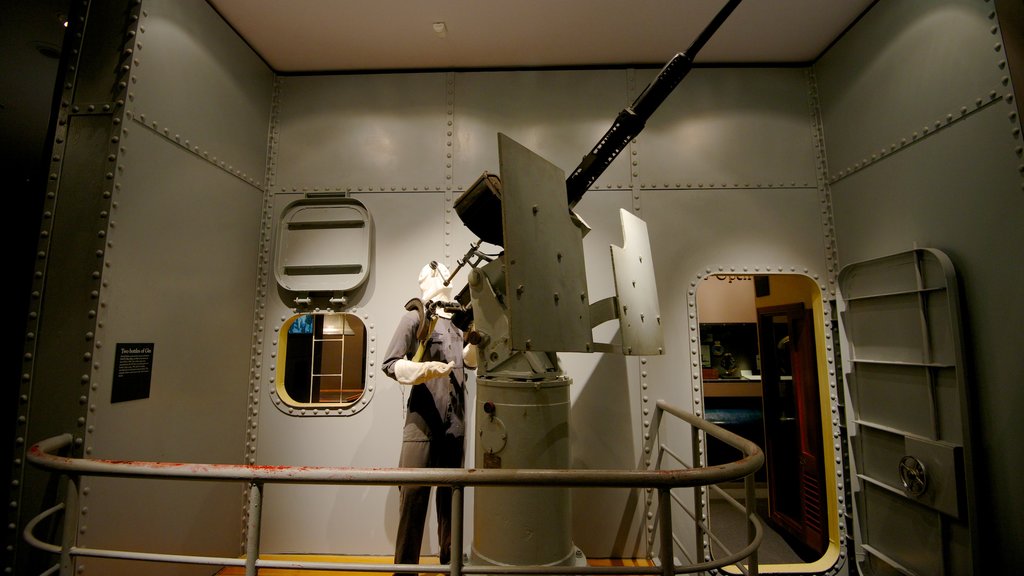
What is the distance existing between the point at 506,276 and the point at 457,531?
99cm

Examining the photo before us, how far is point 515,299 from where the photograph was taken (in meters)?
1.65

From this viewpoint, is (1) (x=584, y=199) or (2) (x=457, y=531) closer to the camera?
(2) (x=457, y=531)

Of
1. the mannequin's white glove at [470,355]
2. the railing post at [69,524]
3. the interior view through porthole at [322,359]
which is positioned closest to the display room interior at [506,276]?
the railing post at [69,524]

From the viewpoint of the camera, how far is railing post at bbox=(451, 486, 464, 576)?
150 centimetres

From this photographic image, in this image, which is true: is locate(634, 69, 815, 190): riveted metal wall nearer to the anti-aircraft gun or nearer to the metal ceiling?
the metal ceiling

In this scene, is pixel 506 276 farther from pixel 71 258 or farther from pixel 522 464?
pixel 71 258

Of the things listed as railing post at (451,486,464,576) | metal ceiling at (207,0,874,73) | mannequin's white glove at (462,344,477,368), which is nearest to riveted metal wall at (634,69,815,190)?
metal ceiling at (207,0,874,73)

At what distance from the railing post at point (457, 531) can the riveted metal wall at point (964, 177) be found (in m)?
2.85

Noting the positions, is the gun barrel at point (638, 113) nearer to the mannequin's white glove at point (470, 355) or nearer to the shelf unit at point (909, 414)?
the mannequin's white glove at point (470, 355)

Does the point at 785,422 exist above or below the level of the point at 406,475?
below

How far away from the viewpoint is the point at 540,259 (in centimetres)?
178

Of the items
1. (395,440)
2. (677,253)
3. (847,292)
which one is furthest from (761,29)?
(395,440)

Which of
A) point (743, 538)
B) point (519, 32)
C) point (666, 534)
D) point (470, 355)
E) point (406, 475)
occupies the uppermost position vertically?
point (519, 32)

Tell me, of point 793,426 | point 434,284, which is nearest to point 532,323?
point 434,284
